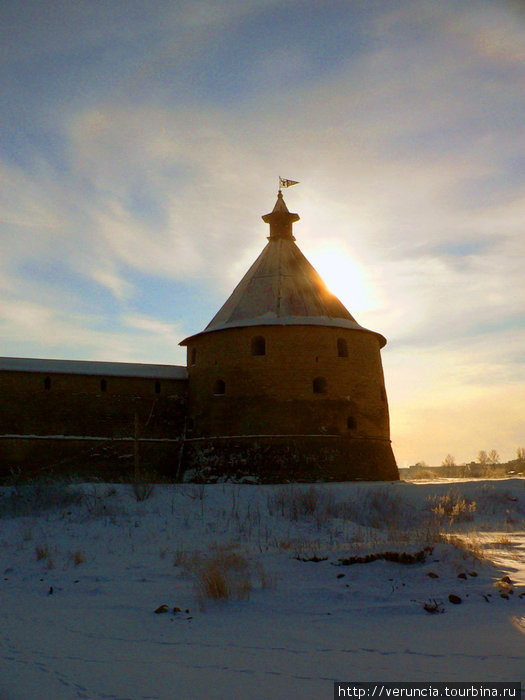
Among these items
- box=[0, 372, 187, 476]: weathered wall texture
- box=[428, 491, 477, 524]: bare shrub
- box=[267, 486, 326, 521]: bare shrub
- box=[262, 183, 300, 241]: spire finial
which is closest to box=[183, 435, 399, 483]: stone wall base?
box=[0, 372, 187, 476]: weathered wall texture

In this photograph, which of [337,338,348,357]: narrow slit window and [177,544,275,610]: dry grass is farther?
[337,338,348,357]: narrow slit window

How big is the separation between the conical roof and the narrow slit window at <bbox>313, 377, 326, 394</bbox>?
181cm

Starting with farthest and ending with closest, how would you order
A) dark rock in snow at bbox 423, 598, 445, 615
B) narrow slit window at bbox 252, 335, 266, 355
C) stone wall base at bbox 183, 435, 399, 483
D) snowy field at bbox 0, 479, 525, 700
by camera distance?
1. narrow slit window at bbox 252, 335, 266, 355
2. stone wall base at bbox 183, 435, 399, 483
3. dark rock in snow at bbox 423, 598, 445, 615
4. snowy field at bbox 0, 479, 525, 700

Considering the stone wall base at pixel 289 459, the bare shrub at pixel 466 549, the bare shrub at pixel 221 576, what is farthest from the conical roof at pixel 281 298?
the bare shrub at pixel 221 576

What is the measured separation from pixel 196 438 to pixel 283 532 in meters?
10.5

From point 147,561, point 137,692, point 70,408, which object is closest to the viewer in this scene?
point 137,692

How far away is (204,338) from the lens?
877 inches

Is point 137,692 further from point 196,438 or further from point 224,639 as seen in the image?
point 196,438

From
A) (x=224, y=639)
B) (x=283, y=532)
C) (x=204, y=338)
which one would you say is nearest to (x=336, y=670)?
(x=224, y=639)

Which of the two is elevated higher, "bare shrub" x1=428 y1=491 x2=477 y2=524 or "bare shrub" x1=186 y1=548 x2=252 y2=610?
"bare shrub" x1=428 y1=491 x2=477 y2=524

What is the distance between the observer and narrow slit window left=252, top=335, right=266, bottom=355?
21.1 metres

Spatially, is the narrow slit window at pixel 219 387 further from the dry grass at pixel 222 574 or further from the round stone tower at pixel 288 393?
the dry grass at pixel 222 574

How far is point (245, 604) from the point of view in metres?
6.20

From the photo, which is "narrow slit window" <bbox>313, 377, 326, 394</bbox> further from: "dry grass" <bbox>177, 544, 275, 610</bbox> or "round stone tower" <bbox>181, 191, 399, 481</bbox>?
"dry grass" <bbox>177, 544, 275, 610</bbox>
